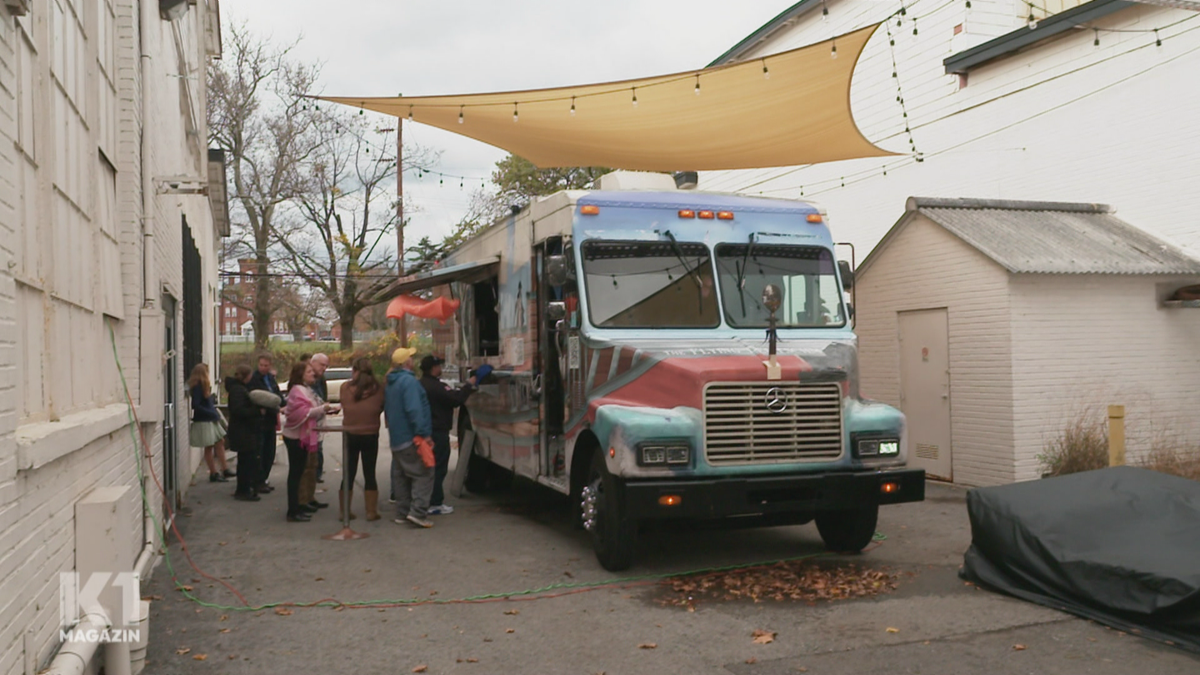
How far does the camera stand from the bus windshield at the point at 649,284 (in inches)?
322

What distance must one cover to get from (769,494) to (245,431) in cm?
648

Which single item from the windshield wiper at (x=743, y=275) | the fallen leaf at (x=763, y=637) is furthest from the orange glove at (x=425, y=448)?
the fallen leaf at (x=763, y=637)

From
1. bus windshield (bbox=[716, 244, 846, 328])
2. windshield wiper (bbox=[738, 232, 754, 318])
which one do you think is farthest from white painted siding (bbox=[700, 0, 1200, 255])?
windshield wiper (bbox=[738, 232, 754, 318])

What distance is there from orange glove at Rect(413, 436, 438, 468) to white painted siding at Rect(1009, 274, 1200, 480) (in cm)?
620

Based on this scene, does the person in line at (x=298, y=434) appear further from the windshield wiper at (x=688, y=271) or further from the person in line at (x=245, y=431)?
the windshield wiper at (x=688, y=271)

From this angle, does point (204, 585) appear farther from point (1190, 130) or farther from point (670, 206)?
point (1190, 130)

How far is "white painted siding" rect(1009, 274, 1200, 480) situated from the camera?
36.1 ft

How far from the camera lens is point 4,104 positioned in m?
3.90

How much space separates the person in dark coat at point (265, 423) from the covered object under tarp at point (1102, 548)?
7.85 metres

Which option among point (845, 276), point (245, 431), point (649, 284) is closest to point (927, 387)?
point (845, 276)

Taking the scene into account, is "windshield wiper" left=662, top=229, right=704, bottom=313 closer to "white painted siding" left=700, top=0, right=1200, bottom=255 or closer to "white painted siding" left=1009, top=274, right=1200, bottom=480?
"white painted siding" left=1009, top=274, right=1200, bottom=480

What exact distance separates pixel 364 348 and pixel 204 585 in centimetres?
3613

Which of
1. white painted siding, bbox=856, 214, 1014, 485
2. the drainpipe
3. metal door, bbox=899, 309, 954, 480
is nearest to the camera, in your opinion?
the drainpipe

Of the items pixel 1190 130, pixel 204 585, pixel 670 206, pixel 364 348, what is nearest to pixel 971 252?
pixel 1190 130
